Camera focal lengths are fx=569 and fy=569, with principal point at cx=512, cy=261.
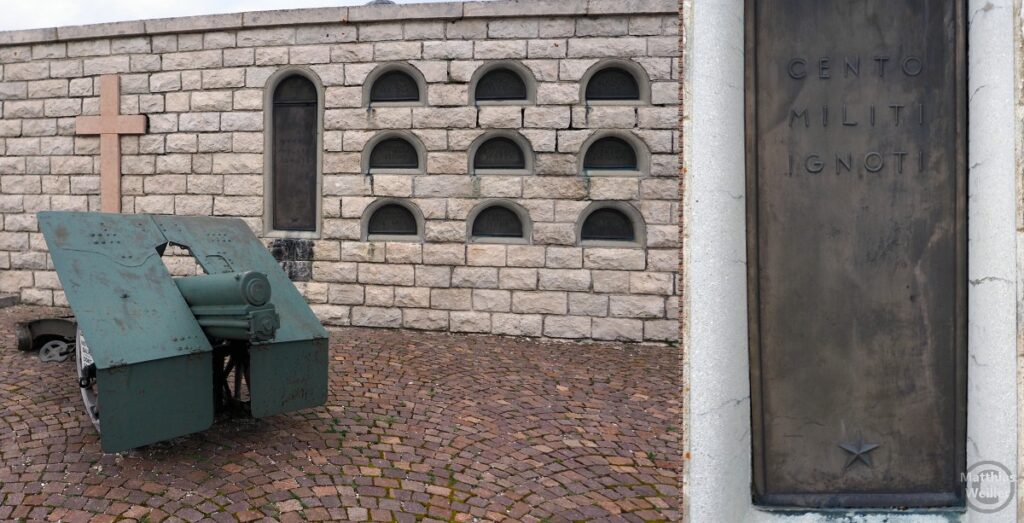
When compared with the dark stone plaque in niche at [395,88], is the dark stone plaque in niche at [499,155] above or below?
below

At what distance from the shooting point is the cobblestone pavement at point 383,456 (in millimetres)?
2709

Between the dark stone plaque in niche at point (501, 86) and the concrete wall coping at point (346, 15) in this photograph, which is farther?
the dark stone plaque in niche at point (501, 86)

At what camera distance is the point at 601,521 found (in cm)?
267

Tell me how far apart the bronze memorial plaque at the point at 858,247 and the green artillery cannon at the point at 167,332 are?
8.13 ft

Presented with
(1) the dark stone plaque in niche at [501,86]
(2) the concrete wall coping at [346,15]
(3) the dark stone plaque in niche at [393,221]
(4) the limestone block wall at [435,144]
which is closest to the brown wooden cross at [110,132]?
(4) the limestone block wall at [435,144]

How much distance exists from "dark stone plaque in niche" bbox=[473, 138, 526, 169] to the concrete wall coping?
1.43 metres

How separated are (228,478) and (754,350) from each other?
2.62 m

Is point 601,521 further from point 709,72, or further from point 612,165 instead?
point 612,165

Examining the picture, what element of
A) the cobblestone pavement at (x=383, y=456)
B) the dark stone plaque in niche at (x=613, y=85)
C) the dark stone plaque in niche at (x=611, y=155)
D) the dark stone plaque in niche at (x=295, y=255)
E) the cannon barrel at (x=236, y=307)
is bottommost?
the cobblestone pavement at (x=383, y=456)

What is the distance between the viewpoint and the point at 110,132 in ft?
24.1

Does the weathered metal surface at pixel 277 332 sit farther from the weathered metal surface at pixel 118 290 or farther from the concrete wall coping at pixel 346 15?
the concrete wall coping at pixel 346 15

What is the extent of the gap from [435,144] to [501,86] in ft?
3.40

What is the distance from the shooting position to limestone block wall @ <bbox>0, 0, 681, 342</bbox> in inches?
254

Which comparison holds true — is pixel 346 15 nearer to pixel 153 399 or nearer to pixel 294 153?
pixel 294 153
